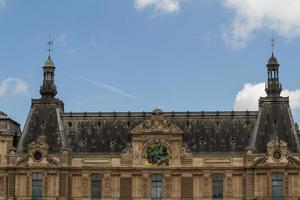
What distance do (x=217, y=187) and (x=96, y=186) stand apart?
14147mm

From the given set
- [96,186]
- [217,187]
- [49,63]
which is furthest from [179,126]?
[49,63]

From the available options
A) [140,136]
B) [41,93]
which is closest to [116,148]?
[140,136]

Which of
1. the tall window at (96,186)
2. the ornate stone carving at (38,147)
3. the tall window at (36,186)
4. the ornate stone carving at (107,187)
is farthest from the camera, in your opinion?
the tall window at (96,186)

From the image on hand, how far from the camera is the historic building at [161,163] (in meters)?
109

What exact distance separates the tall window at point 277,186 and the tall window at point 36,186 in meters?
26.9

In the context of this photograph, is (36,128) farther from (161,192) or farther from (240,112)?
(240,112)

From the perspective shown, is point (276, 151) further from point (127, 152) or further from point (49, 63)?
point (49, 63)

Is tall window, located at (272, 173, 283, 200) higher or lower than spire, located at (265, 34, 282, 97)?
lower

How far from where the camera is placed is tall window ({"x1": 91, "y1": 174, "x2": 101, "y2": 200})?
363 ft

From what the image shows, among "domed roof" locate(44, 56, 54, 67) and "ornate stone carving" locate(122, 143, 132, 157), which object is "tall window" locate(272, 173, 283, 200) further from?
"domed roof" locate(44, 56, 54, 67)

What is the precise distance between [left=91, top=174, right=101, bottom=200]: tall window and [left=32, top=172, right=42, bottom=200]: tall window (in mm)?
6068

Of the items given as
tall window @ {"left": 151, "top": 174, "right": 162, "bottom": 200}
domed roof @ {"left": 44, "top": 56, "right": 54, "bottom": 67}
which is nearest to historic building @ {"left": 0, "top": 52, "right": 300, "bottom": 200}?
tall window @ {"left": 151, "top": 174, "right": 162, "bottom": 200}

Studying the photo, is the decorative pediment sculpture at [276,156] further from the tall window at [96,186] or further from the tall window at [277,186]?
the tall window at [96,186]

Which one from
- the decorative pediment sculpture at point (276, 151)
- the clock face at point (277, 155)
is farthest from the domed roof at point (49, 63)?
the clock face at point (277, 155)
